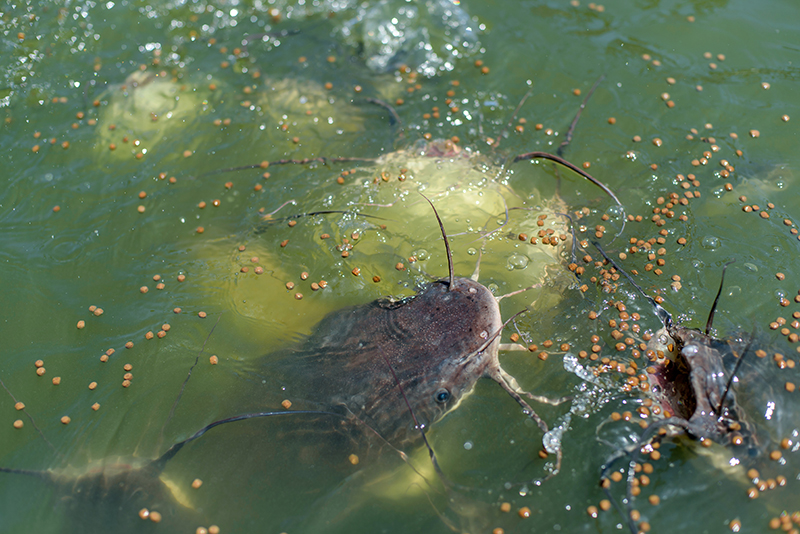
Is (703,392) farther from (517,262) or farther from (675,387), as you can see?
(517,262)

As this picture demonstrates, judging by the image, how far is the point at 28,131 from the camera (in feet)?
18.7

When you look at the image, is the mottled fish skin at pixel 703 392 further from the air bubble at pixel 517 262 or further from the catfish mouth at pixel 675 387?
the air bubble at pixel 517 262

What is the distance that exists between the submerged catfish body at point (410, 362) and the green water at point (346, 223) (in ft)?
0.73

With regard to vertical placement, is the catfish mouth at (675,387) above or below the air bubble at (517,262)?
below

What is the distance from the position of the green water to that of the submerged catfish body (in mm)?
223

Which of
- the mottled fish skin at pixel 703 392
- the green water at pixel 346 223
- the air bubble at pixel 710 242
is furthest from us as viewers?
the air bubble at pixel 710 242

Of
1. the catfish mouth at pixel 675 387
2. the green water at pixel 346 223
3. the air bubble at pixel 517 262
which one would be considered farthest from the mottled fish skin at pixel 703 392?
the air bubble at pixel 517 262

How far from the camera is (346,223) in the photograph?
199 inches

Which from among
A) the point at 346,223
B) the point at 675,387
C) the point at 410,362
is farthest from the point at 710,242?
the point at 346,223

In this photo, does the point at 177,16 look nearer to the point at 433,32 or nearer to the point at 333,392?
the point at 433,32

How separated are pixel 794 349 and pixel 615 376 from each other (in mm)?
1482

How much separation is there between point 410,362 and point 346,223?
1.79 metres

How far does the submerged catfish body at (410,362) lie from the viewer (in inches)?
151

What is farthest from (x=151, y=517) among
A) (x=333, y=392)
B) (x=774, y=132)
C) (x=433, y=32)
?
(x=774, y=132)
